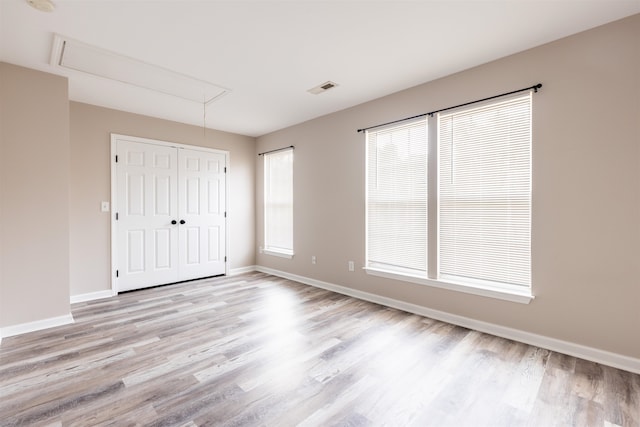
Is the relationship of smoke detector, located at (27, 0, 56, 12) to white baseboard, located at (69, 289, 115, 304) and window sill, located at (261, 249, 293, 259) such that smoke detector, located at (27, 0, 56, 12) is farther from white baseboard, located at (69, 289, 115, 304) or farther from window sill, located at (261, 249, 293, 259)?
window sill, located at (261, 249, 293, 259)

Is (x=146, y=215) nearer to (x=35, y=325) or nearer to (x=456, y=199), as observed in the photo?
(x=35, y=325)

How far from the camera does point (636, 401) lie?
68.2 inches

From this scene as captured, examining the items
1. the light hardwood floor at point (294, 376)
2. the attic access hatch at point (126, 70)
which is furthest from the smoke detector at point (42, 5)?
the light hardwood floor at point (294, 376)

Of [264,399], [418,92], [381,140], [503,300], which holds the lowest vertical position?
[264,399]

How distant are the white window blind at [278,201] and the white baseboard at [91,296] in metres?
2.41

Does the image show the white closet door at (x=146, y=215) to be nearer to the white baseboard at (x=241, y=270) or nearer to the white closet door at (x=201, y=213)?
the white closet door at (x=201, y=213)

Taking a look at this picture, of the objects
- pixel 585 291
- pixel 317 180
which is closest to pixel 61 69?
pixel 317 180

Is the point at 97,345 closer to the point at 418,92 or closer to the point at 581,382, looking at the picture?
the point at 581,382

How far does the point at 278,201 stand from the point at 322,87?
2.34 m

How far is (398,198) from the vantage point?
3422mm

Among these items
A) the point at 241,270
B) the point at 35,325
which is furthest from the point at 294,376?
the point at 241,270

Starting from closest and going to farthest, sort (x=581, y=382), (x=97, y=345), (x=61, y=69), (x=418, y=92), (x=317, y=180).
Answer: (x=581, y=382) < (x=97, y=345) < (x=61, y=69) < (x=418, y=92) < (x=317, y=180)

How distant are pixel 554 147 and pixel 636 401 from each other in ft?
5.82

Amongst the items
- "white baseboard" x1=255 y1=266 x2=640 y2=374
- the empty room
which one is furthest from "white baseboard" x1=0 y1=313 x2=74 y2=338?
"white baseboard" x1=255 y1=266 x2=640 y2=374
